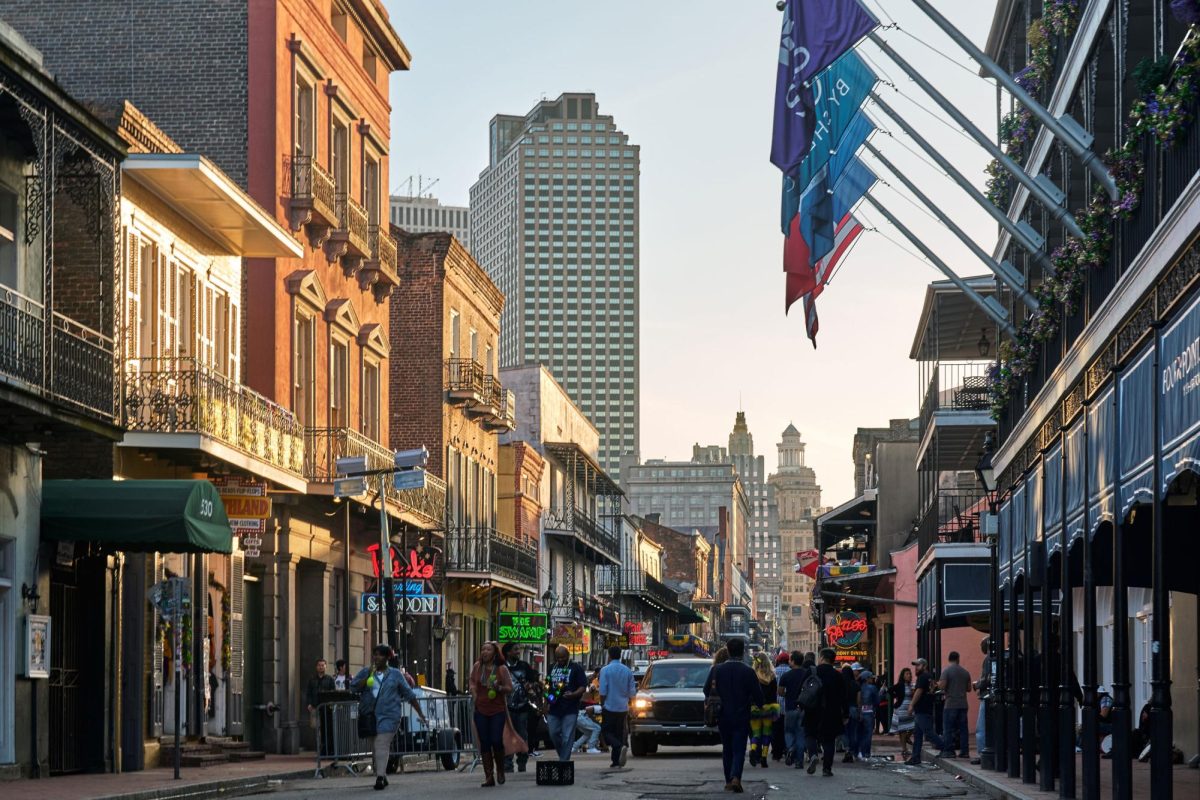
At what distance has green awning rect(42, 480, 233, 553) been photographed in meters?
22.2

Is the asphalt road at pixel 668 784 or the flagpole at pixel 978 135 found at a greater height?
the flagpole at pixel 978 135

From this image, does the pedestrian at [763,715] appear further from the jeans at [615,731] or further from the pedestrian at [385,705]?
the pedestrian at [385,705]

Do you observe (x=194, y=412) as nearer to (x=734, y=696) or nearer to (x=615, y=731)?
(x=615, y=731)

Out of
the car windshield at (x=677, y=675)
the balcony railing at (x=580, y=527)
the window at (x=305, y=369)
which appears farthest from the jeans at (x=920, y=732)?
the balcony railing at (x=580, y=527)

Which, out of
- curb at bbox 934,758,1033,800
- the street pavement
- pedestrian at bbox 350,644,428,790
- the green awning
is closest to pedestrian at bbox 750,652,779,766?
the street pavement

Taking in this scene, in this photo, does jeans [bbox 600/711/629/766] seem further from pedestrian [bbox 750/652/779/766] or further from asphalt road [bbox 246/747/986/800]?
pedestrian [bbox 750/652/779/766]

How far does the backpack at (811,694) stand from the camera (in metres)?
25.2

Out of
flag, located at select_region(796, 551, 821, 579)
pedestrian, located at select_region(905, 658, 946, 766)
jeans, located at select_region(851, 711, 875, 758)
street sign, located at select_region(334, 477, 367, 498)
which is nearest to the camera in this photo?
pedestrian, located at select_region(905, 658, 946, 766)

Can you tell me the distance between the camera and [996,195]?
30500mm

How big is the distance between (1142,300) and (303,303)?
66.9 ft

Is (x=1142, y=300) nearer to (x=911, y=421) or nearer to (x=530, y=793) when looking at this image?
(x=530, y=793)

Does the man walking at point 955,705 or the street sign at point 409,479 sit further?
the street sign at point 409,479

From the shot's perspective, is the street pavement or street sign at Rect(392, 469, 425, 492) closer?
the street pavement

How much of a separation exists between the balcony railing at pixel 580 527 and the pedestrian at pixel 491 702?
44820 millimetres
